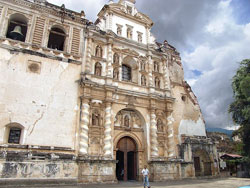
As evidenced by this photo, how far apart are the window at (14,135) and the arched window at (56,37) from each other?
23.0 feet

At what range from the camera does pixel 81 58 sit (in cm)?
1452

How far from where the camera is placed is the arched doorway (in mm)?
14312

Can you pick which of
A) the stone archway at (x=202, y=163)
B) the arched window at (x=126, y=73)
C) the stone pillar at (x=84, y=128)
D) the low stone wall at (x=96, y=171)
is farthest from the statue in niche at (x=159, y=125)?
the stone pillar at (x=84, y=128)

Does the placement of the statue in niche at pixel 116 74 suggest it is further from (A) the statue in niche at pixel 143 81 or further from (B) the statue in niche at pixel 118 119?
(B) the statue in niche at pixel 118 119

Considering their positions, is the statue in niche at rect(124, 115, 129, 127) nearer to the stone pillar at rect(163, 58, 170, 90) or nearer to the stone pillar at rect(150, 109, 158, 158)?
the stone pillar at rect(150, 109, 158, 158)

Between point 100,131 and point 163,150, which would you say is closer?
point 100,131

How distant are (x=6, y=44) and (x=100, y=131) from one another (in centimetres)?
804

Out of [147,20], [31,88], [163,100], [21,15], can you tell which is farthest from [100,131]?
[147,20]

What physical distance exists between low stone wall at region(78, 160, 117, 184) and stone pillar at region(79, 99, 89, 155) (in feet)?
2.47

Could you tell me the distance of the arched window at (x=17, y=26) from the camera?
13205 millimetres

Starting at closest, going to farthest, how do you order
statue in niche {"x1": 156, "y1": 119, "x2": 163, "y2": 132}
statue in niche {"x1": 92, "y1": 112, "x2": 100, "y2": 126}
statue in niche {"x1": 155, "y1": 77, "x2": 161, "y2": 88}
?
statue in niche {"x1": 92, "y1": 112, "x2": 100, "y2": 126} → statue in niche {"x1": 156, "y1": 119, "x2": 163, "y2": 132} → statue in niche {"x1": 155, "y1": 77, "x2": 161, "y2": 88}

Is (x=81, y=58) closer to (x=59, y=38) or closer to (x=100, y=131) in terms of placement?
(x=59, y=38)

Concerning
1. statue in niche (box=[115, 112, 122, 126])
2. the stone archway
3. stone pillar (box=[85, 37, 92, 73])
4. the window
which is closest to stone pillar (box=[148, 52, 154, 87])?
statue in niche (box=[115, 112, 122, 126])

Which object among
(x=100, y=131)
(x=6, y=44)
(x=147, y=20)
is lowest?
(x=100, y=131)
